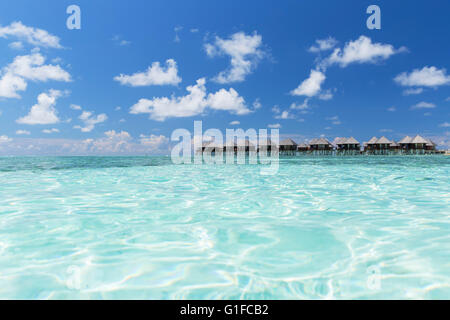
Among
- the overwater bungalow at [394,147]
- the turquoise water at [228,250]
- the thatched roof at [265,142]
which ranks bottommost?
the turquoise water at [228,250]

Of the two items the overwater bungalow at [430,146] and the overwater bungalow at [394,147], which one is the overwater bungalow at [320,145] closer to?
the overwater bungalow at [394,147]

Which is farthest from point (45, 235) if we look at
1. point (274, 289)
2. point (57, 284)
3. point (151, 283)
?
point (274, 289)

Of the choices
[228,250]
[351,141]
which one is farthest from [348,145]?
[228,250]

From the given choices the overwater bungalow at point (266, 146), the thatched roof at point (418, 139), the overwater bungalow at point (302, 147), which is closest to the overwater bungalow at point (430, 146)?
the thatched roof at point (418, 139)

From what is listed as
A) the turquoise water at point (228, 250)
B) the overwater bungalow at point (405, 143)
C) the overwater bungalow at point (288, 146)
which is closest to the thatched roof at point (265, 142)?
the overwater bungalow at point (288, 146)

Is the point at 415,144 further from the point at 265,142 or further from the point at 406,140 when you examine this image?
the point at 265,142

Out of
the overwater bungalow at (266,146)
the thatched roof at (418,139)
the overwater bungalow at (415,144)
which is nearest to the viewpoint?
the overwater bungalow at (266,146)

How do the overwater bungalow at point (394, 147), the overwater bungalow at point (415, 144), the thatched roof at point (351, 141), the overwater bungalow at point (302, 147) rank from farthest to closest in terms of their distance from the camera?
the overwater bungalow at point (302, 147), the overwater bungalow at point (394, 147), the thatched roof at point (351, 141), the overwater bungalow at point (415, 144)

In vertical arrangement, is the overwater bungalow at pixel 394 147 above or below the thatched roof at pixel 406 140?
below

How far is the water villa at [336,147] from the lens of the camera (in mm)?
36969

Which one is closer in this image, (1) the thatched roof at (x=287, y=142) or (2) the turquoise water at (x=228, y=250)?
(2) the turquoise water at (x=228, y=250)

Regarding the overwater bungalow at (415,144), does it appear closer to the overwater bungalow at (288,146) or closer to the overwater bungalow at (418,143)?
the overwater bungalow at (418,143)

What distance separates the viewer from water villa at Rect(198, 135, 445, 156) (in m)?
37.0
